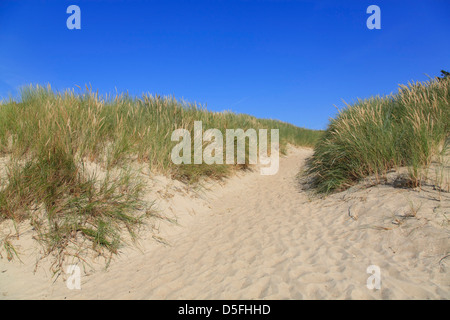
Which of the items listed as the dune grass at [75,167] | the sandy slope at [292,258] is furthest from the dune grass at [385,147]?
the dune grass at [75,167]

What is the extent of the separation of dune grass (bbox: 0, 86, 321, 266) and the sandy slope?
48cm

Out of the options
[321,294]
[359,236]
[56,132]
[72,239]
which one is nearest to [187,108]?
[56,132]

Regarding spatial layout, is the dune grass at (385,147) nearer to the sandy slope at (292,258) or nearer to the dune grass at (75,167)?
the sandy slope at (292,258)

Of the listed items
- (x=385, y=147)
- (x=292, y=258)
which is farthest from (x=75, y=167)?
(x=385, y=147)

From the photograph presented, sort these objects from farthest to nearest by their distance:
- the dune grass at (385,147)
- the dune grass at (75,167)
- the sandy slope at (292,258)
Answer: the dune grass at (385,147)
the dune grass at (75,167)
the sandy slope at (292,258)

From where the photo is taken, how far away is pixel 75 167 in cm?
357

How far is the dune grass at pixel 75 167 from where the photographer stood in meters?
3.03

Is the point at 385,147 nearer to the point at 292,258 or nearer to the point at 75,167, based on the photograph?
the point at 292,258

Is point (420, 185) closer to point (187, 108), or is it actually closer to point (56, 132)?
point (56, 132)

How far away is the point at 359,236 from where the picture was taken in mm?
3094

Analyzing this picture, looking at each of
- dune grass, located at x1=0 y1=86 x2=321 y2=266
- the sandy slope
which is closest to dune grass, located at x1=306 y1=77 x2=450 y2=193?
the sandy slope

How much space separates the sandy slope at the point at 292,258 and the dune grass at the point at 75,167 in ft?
1.58

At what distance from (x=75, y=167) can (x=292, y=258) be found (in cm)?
323

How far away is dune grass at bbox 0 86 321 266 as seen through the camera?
303cm
